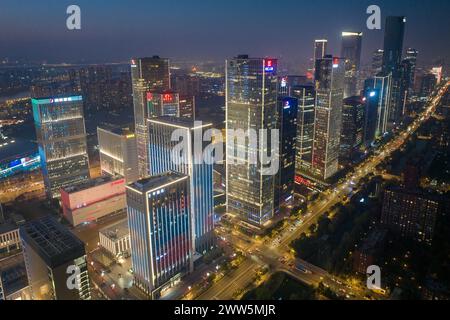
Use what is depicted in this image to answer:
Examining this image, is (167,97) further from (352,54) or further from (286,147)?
(352,54)

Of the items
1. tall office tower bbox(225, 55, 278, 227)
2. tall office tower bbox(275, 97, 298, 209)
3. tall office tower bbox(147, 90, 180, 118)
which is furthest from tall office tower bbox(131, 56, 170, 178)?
tall office tower bbox(275, 97, 298, 209)

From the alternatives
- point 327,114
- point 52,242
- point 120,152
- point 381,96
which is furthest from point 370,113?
point 52,242

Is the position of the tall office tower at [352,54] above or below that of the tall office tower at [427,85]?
above

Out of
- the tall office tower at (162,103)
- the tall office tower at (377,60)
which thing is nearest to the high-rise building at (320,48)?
the tall office tower at (377,60)

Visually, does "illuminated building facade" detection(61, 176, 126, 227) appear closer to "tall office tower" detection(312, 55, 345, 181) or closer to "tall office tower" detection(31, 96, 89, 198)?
"tall office tower" detection(31, 96, 89, 198)

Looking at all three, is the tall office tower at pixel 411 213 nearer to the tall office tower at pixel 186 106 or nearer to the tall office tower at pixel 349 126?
the tall office tower at pixel 349 126
